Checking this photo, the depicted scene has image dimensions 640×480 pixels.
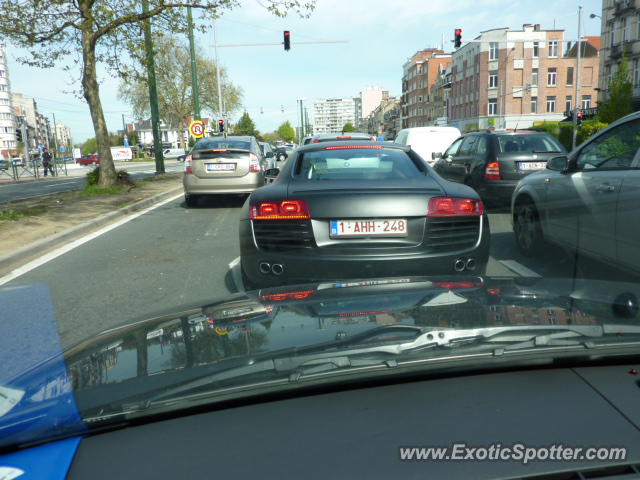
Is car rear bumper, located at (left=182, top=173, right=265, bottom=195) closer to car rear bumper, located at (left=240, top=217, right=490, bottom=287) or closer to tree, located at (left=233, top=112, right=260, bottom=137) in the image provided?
car rear bumper, located at (left=240, top=217, right=490, bottom=287)

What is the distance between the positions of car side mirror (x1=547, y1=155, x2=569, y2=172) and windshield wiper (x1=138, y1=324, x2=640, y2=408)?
14.1 ft

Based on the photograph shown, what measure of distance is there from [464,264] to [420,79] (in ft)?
395

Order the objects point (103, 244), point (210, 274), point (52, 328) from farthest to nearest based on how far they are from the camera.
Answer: point (103, 244) → point (210, 274) → point (52, 328)

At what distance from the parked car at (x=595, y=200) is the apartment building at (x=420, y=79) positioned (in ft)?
366

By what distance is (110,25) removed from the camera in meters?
15.7

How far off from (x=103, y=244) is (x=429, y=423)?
7.88 meters

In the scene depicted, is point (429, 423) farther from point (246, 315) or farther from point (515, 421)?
point (246, 315)

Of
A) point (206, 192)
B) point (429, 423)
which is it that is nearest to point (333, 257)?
point (429, 423)

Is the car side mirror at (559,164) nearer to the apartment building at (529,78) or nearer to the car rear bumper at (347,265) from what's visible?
the car rear bumper at (347,265)

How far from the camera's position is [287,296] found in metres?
A: 2.79

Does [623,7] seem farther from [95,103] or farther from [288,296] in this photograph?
[288,296]

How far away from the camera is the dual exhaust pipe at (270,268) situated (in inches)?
162

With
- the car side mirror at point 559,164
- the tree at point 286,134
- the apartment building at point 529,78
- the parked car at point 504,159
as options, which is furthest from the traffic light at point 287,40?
the tree at point 286,134

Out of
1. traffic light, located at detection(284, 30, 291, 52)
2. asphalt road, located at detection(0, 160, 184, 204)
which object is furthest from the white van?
asphalt road, located at detection(0, 160, 184, 204)
